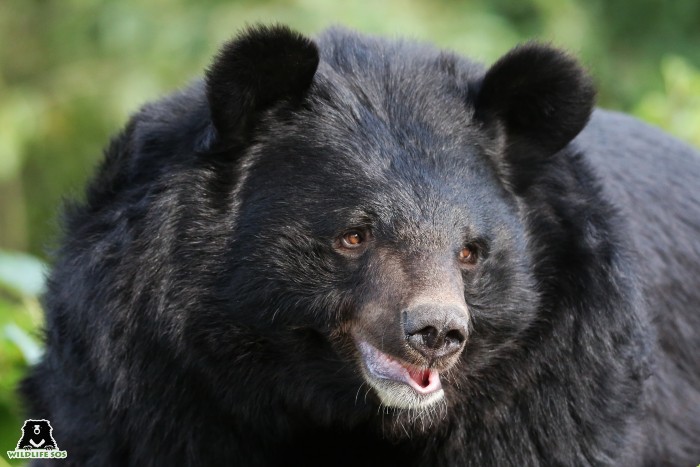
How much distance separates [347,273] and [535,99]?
110 cm

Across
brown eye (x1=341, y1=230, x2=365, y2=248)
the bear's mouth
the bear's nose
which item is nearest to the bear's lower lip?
the bear's mouth

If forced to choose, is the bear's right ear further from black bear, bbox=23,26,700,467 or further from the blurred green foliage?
the blurred green foliage

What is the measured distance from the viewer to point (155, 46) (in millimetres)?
12188

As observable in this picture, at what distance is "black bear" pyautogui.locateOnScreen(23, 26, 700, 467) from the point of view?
14.5 feet

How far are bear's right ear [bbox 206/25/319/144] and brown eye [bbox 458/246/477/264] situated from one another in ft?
2.90

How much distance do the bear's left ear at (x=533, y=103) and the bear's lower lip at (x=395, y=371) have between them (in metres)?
0.97

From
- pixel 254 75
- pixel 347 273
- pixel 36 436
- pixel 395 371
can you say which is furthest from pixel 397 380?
pixel 36 436

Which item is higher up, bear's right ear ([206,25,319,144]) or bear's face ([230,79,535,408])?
bear's right ear ([206,25,319,144])

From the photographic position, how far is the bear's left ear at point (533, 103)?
473 cm

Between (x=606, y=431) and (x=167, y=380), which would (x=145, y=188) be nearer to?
(x=167, y=380)

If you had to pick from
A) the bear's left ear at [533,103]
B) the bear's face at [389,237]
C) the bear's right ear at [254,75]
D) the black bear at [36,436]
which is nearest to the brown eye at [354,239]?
the bear's face at [389,237]

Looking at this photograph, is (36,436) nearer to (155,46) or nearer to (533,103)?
(533,103)

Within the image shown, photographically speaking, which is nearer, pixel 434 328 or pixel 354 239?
pixel 434 328

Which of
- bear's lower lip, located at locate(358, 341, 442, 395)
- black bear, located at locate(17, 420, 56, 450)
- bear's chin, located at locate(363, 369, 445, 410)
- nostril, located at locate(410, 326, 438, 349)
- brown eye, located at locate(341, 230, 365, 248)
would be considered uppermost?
brown eye, located at locate(341, 230, 365, 248)
